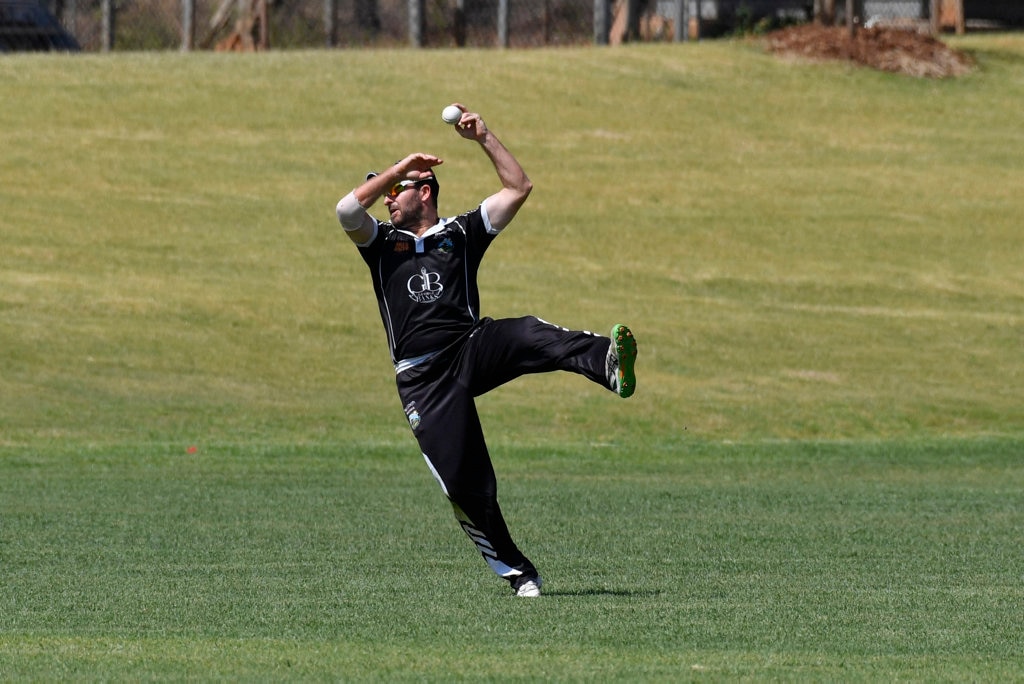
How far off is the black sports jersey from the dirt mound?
Result: 34.0 metres

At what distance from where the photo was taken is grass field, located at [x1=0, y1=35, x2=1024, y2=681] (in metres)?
8.82

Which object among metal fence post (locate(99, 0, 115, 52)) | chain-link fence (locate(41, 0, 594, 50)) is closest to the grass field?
metal fence post (locate(99, 0, 115, 52))

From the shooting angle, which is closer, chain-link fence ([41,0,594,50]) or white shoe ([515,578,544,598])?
white shoe ([515,578,544,598])

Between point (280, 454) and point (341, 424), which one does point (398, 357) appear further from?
point (341, 424)

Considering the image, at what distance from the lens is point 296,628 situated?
28.2ft

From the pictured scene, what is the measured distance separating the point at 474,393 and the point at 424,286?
671 mm

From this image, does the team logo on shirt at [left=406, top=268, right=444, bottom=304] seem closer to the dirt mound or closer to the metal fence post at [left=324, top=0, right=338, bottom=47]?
the dirt mound

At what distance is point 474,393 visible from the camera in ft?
32.1

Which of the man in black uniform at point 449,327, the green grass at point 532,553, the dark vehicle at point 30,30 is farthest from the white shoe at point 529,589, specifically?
the dark vehicle at point 30,30

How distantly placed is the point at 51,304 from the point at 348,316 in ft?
15.3

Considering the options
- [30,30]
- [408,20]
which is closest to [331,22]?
[408,20]

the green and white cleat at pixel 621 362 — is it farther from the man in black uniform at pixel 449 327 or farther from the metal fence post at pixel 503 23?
the metal fence post at pixel 503 23

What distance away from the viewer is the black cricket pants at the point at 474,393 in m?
9.57

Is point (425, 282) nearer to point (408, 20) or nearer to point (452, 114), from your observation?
point (452, 114)
